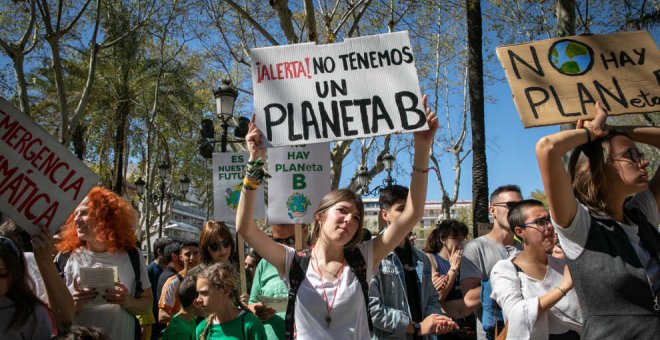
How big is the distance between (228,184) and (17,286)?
11.5ft

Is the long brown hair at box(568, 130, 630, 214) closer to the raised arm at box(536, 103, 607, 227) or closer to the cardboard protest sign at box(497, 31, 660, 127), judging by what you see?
the raised arm at box(536, 103, 607, 227)

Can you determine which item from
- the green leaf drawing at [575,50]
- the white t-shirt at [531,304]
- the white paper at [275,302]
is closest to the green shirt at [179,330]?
the white paper at [275,302]

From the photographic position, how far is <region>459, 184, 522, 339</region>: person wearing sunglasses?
389 centimetres

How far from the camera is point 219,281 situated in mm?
3652

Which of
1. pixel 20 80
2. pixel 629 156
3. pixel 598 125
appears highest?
pixel 20 80

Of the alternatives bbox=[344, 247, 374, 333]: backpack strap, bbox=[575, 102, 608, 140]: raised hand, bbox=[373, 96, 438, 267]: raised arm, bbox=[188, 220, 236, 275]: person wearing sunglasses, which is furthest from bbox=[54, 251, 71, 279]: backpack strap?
bbox=[575, 102, 608, 140]: raised hand

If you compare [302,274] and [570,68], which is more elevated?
[570,68]

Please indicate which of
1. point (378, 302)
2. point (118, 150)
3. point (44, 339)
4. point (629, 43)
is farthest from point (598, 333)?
point (118, 150)

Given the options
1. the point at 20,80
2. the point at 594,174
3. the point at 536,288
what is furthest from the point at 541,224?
the point at 20,80

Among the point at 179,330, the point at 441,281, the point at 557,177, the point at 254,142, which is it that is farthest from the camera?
the point at 441,281

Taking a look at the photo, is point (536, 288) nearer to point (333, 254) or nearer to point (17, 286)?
point (333, 254)

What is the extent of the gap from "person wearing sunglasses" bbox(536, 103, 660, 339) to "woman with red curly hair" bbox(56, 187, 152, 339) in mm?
2708

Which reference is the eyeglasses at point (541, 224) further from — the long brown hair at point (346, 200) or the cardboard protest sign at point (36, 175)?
the cardboard protest sign at point (36, 175)

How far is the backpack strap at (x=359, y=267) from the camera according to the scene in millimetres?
2683
